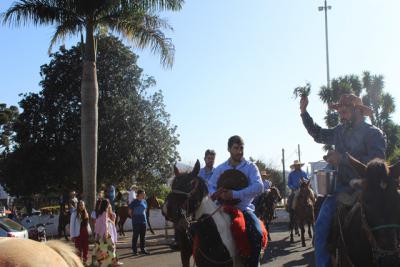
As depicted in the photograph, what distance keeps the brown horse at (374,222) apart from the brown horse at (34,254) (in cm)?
233

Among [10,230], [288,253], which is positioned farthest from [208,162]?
[10,230]

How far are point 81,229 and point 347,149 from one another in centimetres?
1027

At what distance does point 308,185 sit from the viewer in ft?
55.8

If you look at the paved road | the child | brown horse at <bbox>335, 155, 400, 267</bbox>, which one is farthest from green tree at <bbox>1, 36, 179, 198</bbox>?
brown horse at <bbox>335, 155, 400, 267</bbox>

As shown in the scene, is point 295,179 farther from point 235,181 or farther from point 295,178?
point 235,181

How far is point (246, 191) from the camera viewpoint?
5727 mm

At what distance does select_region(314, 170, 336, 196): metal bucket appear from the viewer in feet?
17.2

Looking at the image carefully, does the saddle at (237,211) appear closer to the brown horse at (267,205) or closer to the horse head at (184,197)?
the horse head at (184,197)

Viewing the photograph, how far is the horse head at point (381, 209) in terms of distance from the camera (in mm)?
3789

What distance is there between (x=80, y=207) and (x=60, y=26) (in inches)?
246

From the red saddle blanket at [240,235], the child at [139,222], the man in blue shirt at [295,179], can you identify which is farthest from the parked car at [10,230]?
the red saddle blanket at [240,235]

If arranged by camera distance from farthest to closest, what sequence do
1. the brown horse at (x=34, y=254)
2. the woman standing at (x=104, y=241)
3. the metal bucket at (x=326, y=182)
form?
1. the woman standing at (x=104, y=241)
2. the metal bucket at (x=326, y=182)
3. the brown horse at (x=34, y=254)

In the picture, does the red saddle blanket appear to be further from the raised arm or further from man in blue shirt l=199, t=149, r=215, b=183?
man in blue shirt l=199, t=149, r=215, b=183

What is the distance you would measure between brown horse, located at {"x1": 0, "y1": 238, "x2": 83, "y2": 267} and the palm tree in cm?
1269
